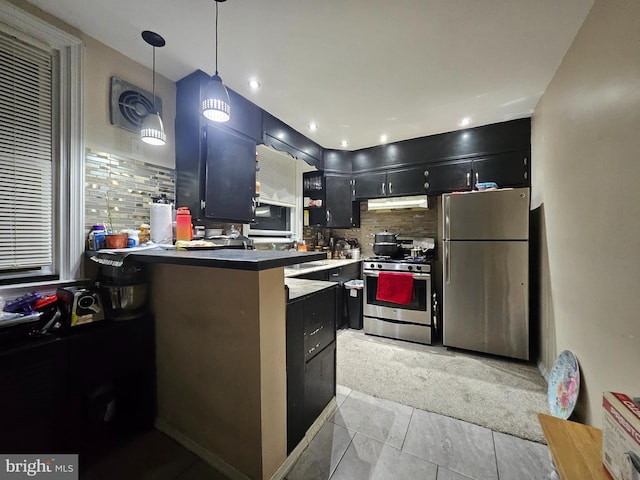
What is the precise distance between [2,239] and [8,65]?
3.14ft

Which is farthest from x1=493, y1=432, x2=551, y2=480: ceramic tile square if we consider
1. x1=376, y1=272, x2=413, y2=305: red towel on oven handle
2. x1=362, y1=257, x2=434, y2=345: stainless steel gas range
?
x1=376, y1=272, x2=413, y2=305: red towel on oven handle

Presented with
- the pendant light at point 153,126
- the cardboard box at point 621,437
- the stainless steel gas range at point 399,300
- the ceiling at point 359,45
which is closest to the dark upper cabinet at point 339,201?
the stainless steel gas range at point 399,300

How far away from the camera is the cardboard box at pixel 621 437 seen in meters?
0.67

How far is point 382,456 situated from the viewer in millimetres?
1409

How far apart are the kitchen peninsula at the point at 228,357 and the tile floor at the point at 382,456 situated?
5.2 inches

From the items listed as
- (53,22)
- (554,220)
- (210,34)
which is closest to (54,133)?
(53,22)

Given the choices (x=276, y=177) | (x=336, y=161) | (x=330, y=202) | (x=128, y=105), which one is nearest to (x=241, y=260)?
(x=128, y=105)

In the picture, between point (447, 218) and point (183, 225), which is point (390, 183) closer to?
point (447, 218)

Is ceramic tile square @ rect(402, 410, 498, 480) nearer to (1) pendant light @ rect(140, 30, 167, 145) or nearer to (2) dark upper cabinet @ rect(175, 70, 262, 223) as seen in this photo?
(2) dark upper cabinet @ rect(175, 70, 262, 223)

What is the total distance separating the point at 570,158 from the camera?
1.67 m

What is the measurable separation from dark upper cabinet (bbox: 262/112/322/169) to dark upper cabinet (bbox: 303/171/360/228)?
0.26 metres

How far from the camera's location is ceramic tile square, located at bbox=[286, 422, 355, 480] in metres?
1.30

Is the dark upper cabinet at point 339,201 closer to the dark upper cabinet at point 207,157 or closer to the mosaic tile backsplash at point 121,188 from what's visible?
the dark upper cabinet at point 207,157

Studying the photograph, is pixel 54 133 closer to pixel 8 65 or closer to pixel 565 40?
pixel 8 65
